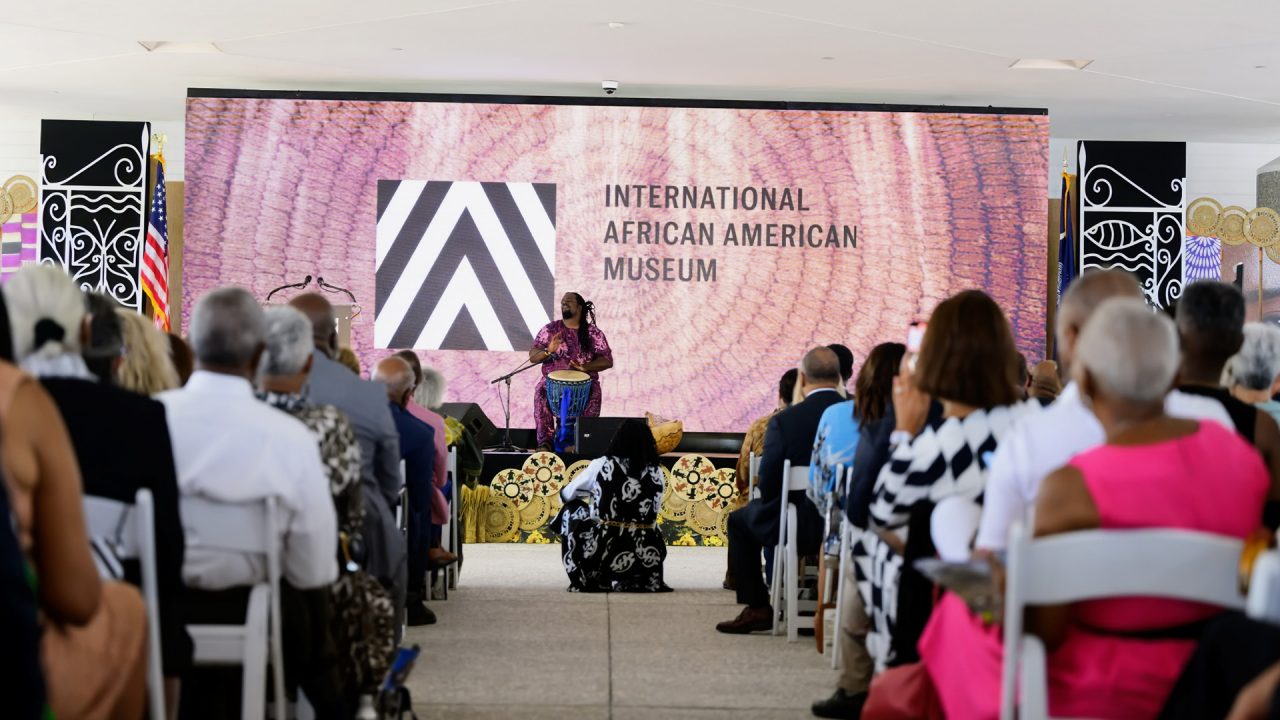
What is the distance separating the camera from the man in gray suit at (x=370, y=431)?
168 inches

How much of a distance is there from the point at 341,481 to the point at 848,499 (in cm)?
152

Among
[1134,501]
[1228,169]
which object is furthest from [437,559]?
[1228,169]

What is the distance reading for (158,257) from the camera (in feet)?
38.8

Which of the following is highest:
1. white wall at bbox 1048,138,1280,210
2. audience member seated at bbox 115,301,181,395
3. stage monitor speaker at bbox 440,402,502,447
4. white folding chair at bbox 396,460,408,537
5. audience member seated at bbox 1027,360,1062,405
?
white wall at bbox 1048,138,1280,210

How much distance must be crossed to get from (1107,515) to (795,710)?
7.65 feet

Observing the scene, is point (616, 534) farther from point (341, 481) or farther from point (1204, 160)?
point (1204, 160)

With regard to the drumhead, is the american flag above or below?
above

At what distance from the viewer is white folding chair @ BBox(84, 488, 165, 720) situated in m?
2.51

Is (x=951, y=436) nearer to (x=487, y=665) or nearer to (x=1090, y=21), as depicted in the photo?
(x=487, y=665)

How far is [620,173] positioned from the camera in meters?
12.1

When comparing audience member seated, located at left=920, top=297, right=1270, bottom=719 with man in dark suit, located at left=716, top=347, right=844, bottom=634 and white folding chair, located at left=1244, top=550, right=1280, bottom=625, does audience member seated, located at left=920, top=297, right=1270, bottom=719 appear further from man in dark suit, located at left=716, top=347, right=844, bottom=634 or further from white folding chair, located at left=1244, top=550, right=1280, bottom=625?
man in dark suit, located at left=716, top=347, right=844, bottom=634

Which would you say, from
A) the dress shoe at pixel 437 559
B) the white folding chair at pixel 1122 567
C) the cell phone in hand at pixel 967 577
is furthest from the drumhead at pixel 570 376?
the white folding chair at pixel 1122 567

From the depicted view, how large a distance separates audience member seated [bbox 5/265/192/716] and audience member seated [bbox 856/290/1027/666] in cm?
162

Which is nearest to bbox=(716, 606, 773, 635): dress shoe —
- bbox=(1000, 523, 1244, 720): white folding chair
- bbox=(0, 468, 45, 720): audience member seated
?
bbox=(1000, 523, 1244, 720): white folding chair
